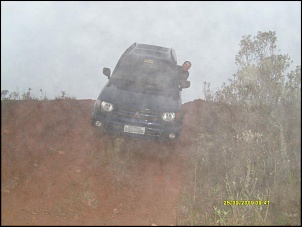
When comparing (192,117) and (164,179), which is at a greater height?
(192,117)

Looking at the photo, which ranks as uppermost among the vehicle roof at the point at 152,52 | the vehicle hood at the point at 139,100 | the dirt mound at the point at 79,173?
the vehicle roof at the point at 152,52

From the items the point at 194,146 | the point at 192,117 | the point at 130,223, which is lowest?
the point at 130,223

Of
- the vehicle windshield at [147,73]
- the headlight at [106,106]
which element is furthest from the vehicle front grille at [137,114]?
the vehicle windshield at [147,73]

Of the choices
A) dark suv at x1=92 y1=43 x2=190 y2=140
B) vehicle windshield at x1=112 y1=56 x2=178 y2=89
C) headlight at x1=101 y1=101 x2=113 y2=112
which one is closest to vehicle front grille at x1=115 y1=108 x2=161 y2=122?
dark suv at x1=92 y1=43 x2=190 y2=140

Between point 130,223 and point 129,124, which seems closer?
point 130,223

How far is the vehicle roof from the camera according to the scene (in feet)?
24.1

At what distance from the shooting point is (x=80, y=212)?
4.04 metres

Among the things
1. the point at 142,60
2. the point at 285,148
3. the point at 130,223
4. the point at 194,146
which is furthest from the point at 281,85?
the point at 130,223

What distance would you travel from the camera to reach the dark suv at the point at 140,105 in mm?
5594

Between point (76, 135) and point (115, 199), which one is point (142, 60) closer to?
point (76, 135)

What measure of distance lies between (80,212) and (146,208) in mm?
879

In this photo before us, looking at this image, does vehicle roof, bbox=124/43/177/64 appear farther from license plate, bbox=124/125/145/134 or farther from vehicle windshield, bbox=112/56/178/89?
license plate, bbox=124/125/145/134

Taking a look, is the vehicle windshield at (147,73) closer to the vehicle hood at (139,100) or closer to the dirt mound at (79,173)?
the vehicle hood at (139,100)

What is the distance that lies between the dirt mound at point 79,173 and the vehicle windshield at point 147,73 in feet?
3.96
